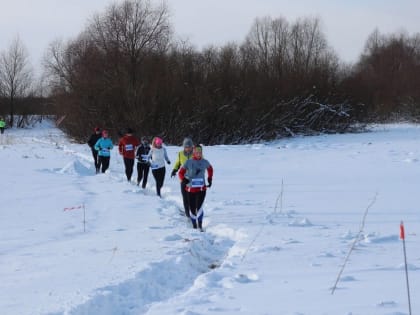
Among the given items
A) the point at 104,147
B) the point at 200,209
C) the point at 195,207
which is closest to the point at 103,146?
the point at 104,147

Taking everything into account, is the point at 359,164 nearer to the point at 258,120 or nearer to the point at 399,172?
the point at 399,172

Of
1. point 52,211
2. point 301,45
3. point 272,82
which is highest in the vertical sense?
point 301,45

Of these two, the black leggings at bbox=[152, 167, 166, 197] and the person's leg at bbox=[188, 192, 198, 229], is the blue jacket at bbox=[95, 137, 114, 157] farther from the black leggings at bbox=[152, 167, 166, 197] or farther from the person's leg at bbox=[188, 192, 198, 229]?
the person's leg at bbox=[188, 192, 198, 229]

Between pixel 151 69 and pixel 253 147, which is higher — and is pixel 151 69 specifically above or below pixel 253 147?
above

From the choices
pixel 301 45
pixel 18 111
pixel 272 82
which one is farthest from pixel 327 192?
pixel 18 111

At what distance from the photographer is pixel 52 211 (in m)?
11.3

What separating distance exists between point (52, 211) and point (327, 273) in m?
6.96

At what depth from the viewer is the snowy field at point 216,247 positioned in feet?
17.3

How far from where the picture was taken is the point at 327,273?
6168 millimetres

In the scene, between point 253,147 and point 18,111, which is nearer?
point 253,147

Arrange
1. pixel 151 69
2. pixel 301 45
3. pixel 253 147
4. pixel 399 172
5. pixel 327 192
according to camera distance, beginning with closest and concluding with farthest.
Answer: pixel 327 192
pixel 399 172
pixel 253 147
pixel 151 69
pixel 301 45

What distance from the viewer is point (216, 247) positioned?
8211 mm

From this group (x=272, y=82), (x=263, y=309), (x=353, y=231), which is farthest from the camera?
(x=272, y=82)

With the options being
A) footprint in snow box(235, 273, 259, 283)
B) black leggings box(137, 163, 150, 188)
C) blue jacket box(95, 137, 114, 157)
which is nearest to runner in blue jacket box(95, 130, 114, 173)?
blue jacket box(95, 137, 114, 157)
